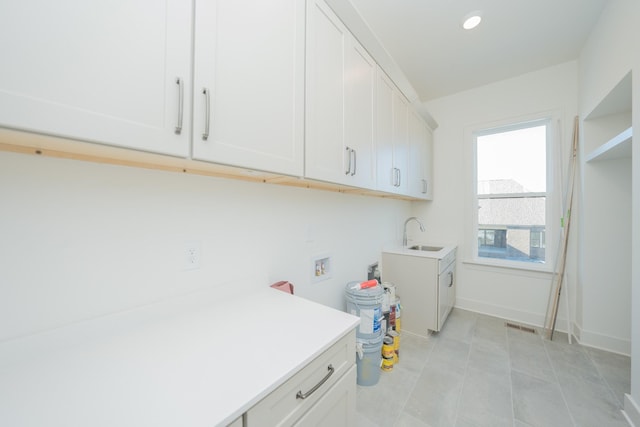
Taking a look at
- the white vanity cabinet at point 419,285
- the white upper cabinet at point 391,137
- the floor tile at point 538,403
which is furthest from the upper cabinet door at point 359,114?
the floor tile at point 538,403

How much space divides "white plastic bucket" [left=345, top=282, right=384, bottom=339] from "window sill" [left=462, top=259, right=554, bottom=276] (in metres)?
1.88

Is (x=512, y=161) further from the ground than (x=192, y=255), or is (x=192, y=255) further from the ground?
(x=512, y=161)

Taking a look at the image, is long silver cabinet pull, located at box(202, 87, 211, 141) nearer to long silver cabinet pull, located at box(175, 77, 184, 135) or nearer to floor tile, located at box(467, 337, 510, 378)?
long silver cabinet pull, located at box(175, 77, 184, 135)

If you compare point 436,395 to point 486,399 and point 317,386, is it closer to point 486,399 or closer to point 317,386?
point 486,399

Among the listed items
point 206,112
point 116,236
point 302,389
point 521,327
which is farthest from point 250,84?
point 521,327

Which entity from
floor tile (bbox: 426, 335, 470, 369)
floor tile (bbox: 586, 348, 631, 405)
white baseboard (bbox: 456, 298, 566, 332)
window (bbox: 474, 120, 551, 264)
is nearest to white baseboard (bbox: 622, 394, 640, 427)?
floor tile (bbox: 586, 348, 631, 405)

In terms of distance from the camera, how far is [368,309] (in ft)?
5.32

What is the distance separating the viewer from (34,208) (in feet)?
2.21

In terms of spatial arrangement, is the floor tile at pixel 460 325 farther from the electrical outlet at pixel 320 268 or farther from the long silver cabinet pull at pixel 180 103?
the long silver cabinet pull at pixel 180 103

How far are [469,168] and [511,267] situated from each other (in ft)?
4.09

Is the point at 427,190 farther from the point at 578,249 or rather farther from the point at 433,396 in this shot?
the point at 433,396

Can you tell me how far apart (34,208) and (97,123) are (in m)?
0.38

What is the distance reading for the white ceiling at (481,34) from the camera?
1716mm

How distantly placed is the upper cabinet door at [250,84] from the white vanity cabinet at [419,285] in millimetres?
1721
